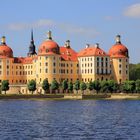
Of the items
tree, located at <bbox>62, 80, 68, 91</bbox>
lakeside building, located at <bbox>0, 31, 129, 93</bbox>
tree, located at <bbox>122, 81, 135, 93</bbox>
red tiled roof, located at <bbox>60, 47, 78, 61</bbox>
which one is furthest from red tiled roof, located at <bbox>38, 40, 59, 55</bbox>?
tree, located at <bbox>122, 81, 135, 93</bbox>

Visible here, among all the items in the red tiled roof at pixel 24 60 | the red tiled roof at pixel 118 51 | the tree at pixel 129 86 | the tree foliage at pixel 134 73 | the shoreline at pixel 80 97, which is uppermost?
the red tiled roof at pixel 118 51

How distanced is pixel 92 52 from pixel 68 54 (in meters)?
7.81

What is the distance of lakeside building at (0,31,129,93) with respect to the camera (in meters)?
141

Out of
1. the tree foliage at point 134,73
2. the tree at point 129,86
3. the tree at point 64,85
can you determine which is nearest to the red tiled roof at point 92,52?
the tree at point 64,85

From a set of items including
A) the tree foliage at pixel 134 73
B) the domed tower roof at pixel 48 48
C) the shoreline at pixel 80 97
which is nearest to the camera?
the shoreline at pixel 80 97

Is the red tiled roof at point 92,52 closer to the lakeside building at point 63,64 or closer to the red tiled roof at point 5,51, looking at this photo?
the lakeside building at point 63,64

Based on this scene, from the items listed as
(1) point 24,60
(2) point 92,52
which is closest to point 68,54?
(2) point 92,52

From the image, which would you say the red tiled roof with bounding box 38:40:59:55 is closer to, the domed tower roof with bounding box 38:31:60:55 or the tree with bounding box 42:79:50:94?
the domed tower roof with bounding box 38:31:60:55

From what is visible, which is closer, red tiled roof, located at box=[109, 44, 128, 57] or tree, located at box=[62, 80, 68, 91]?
tree, located at box=[62, 80, 68, 91]

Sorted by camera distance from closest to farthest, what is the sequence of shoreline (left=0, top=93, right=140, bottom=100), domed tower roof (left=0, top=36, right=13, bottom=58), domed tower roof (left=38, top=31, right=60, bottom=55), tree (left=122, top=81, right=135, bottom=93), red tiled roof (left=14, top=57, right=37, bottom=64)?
shoreline (left=0, top=93, right=140, bottom=100) < tree (left=122, top=81, right=135, bottom=93) < domed tower roof (left=38, top=31, right=60, bottom=55) < domed tower roof (left=0, top=36, right=13, bottom=58) < red tiled roof (left=14, top=57, right=37, bottom=64)

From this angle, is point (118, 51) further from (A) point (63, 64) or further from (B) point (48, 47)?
(B) point (48, 47)

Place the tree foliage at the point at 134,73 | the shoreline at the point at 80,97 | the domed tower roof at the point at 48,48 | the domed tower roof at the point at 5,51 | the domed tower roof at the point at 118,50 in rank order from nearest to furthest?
the shoreline at the point at 80,97, the domed tower roof at the point at 48,48, the domed tower roof at the point at 118,50, the domed tower roof at the point at 5,51, the tree foliage at the point at 134,73

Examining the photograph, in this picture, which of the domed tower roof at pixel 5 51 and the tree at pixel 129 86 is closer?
the tree at pixel 129 86

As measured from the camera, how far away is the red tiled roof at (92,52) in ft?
467
